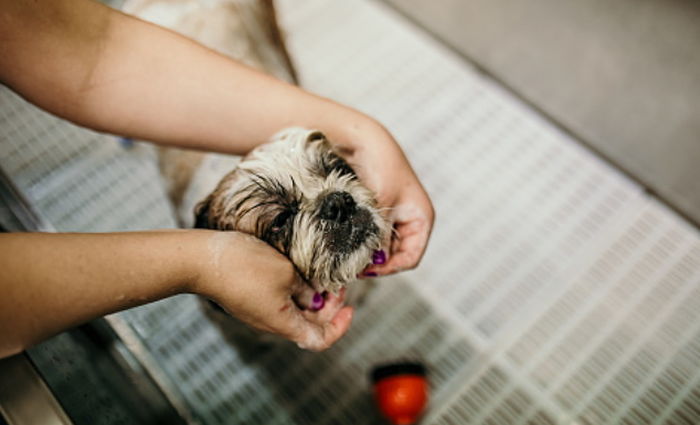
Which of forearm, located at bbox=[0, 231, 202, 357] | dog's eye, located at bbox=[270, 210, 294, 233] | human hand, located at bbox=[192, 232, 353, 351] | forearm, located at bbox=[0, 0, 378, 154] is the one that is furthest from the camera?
dog's eye, located at bbox=[270, 210, 294, 233]

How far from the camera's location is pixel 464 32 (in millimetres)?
2223

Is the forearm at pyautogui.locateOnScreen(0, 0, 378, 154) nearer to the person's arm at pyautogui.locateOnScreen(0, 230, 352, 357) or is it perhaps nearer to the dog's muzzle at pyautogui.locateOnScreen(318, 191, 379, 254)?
the dog's muzzle at pyautogui.locateOnScreen(318, 191, 379, 254)

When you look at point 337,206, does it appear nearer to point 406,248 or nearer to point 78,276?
point 406,248

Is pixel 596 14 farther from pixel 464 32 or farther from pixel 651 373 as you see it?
pixel 651 373

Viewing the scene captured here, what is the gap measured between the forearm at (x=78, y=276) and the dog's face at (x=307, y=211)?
23 cm

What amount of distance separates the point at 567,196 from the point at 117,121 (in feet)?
5.53

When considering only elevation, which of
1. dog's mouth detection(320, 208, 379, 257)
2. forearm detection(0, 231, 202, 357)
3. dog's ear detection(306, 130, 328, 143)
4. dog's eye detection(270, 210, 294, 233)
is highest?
forearm detection(0, 231, 202, 357)

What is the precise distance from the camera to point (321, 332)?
110 cm

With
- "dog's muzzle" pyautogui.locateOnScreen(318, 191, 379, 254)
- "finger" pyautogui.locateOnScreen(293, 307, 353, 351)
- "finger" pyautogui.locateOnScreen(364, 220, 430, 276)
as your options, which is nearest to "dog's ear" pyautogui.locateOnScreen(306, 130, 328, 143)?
"dog's muzzle" pyautogui.locateOnScreen(318, 191, 379, 254)

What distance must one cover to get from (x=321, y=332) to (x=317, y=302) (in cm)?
11

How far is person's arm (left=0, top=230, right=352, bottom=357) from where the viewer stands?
0.77m

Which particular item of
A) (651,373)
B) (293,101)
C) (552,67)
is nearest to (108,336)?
(293,101)

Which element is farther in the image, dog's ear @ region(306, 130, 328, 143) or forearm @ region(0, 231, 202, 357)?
dog's ear @ region(306, 130, 328, 143)

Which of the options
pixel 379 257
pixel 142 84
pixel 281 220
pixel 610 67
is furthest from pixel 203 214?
pixel 610 67
